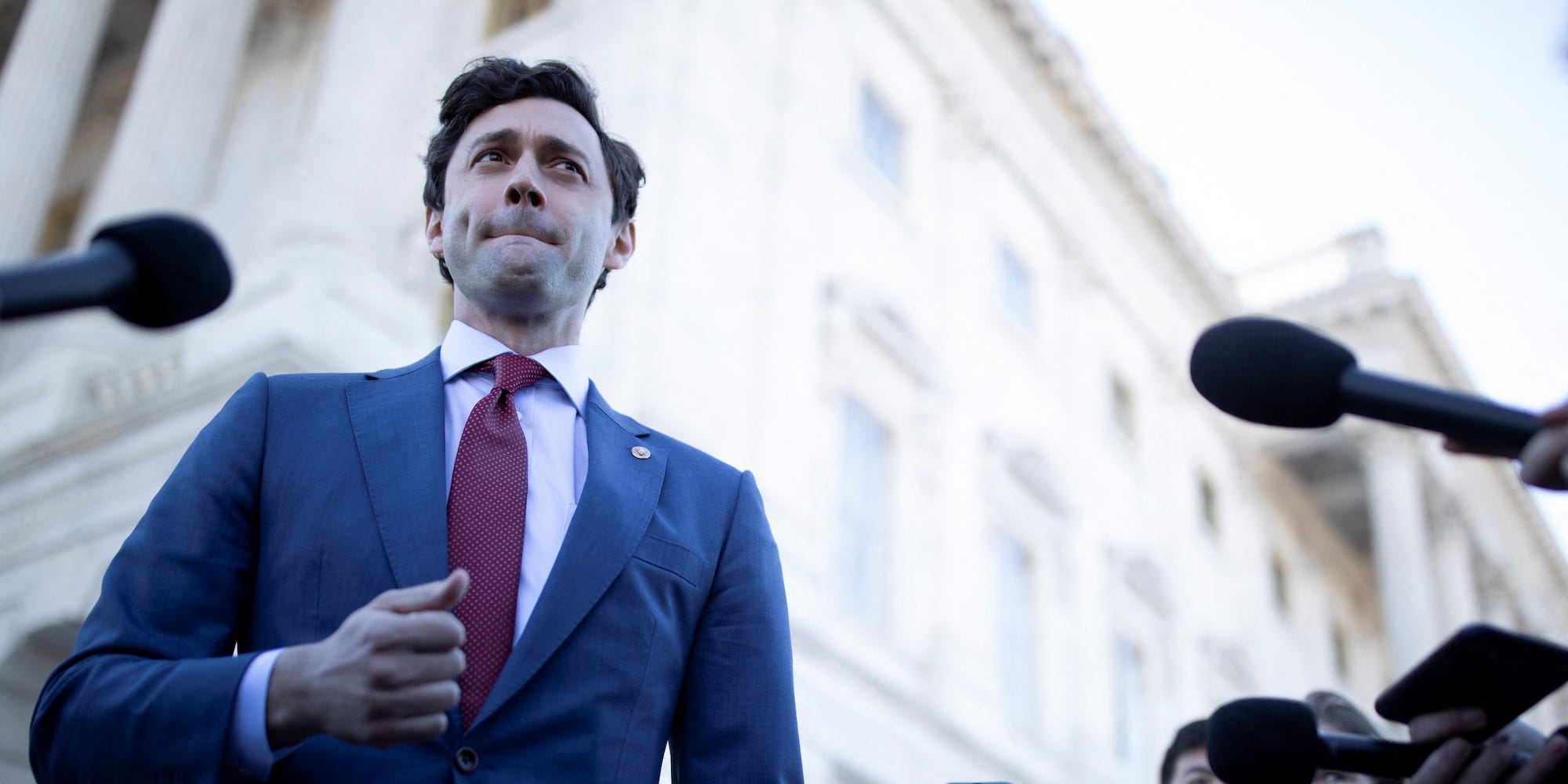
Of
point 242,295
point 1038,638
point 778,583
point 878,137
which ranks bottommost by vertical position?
point 1038,638

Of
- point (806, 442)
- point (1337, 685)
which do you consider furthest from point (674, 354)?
point (1337, 685)

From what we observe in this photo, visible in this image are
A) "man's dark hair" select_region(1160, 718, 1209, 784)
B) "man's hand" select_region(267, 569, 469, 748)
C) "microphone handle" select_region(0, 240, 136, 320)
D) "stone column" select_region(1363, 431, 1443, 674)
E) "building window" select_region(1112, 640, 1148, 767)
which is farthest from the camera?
"stone column" select_region(1363, 431, 1443, 674)

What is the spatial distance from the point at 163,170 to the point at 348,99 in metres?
2.76

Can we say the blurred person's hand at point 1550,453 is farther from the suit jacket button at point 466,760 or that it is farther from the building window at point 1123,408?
the building window at point 1123,408

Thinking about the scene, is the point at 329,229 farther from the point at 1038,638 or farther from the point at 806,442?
the point at 1038,638

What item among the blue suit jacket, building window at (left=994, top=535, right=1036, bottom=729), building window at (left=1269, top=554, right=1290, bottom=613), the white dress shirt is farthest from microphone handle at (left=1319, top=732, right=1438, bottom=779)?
building window at (left=1269, top=554, right=1290, bottom=613)

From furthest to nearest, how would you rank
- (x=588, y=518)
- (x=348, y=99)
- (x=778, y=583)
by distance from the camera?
(x=348, y=99) → (x=778, y=583) → (x=588, y=518)

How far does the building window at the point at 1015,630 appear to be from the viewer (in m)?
17.3

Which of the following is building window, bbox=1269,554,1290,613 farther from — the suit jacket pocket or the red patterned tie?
the red patterned tie

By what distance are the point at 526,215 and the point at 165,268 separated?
0.76 metres

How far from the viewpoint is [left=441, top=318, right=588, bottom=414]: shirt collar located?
2467 mm

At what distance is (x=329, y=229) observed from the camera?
1102 centimetres

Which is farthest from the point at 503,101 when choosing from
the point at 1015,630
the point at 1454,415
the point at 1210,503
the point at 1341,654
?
the point at 1341,654

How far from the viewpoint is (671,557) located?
2316mm
